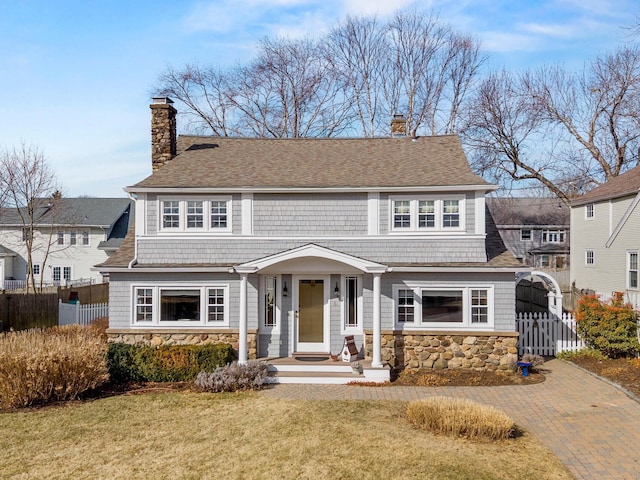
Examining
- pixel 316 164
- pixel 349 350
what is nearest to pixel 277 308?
pixel 349 350

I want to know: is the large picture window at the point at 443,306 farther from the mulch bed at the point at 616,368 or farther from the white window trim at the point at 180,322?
the white window trim at the point at 180,322

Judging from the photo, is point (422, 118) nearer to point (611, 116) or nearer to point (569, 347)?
point (611, 116)

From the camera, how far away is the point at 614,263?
23.1m

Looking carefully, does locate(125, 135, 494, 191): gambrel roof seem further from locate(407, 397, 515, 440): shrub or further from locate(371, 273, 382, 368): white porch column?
locate(407, 397, 515, 440): shrub

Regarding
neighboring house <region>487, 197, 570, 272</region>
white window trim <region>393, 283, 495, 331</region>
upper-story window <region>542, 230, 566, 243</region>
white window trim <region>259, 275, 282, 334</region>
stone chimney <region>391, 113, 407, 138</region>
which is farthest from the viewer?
upper-story window <region>542, 230, 566, 243</region>

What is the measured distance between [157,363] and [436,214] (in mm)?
8126

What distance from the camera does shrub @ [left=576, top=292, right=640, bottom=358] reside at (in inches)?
574

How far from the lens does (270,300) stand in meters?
14.4

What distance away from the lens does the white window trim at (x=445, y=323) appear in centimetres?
1375

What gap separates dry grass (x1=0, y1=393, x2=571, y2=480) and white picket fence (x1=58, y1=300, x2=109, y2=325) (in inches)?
413

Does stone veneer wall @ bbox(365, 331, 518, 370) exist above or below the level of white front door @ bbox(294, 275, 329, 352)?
below

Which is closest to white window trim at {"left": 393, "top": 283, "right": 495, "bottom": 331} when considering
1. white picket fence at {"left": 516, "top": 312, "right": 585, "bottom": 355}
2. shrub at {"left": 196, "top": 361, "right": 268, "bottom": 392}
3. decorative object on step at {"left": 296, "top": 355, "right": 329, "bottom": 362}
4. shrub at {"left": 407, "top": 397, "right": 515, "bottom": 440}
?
decorative object on step at {"left": 296, "top": 355, "right": 329, "bottom": 362}

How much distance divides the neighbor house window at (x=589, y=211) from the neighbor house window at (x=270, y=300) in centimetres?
1880

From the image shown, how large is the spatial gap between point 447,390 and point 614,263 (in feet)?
49.6
